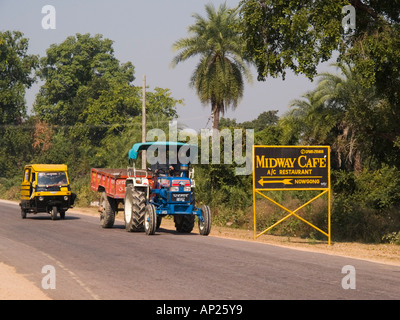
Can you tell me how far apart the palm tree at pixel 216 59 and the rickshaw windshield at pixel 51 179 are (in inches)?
615

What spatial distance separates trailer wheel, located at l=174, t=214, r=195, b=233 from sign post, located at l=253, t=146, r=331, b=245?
293 cm

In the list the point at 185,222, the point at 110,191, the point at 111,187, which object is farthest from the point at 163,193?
the point at 110,191

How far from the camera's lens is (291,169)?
22609mm

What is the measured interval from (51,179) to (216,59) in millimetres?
18089

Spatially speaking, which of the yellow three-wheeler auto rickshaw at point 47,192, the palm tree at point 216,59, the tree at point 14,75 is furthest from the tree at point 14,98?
the yellow three-wheeler auto rickshaw at point 47,192

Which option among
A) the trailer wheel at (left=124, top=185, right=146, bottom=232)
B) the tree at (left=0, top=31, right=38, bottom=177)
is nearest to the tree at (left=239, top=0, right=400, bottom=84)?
the trailer wheel at (left=124, top=185, right=146, bottom=232)

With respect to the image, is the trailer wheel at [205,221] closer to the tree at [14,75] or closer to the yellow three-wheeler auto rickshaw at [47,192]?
the yellow three-wheeler auto rickshaw at [47,192]

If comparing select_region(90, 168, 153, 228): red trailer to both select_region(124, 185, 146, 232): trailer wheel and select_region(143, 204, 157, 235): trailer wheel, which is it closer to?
select_region(124, 185, 146, 232): trailer wheel

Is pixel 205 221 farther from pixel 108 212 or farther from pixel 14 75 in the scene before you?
pixel 14 75

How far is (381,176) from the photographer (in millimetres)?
30719

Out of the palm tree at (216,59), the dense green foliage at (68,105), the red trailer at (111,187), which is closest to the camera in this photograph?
the red trailer at (111,187)

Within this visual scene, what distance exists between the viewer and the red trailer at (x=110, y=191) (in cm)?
2519

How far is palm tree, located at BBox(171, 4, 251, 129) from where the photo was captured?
150 feet

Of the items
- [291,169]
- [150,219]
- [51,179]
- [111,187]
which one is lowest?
[150,219]
